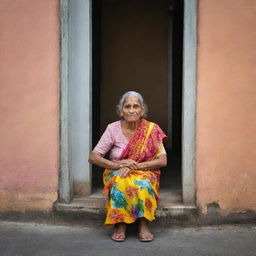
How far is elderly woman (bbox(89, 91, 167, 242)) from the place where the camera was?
142 inches

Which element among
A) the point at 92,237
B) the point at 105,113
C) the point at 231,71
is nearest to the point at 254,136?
the point at 231,71

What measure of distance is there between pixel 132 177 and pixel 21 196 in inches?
48.4

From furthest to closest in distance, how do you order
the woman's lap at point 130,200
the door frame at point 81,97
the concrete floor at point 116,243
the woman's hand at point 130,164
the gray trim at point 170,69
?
the gray trim at point 170,69, the door frame at point 81,97, the woman's hand at point 130,164, the woman's lap at point 130,200, the concrete floor at point 116,243

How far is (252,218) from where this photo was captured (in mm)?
4027

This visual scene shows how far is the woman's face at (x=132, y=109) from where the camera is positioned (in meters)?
3.87

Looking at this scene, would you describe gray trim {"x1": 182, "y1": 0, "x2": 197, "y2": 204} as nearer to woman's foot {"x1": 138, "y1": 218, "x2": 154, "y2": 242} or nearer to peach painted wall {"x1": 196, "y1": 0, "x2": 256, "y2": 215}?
peach painted wall {"x1": 196, "y1": 0, "x2": 256, "y2": 215}

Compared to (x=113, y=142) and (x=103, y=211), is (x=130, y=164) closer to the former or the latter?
(x=113, y=142)

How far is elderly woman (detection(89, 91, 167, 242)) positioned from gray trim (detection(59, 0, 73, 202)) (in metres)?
0.36

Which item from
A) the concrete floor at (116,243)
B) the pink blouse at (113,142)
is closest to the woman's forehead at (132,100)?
the pink blouse at (113,142)

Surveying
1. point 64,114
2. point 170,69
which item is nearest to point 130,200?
point 64,114

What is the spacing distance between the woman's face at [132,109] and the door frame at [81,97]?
1.53 ft

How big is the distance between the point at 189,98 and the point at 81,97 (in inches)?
43.5

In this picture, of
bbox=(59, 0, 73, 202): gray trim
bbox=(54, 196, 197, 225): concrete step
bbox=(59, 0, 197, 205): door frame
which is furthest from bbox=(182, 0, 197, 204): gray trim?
bbox=(59, 0, 73, 202): gray trim

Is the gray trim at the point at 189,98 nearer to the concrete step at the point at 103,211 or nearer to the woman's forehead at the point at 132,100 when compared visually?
the concrete step at the point at 103,211
